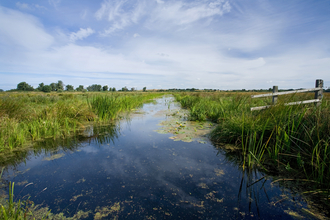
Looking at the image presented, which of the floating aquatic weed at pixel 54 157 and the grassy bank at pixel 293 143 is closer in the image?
the grassy bank at pixel 293 143

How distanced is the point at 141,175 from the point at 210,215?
1.17 metres

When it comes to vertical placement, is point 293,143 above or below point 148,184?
above

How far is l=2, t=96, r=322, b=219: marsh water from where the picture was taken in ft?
5.59

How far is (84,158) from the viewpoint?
119 inches

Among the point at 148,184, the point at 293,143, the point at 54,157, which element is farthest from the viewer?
the point at 54,157

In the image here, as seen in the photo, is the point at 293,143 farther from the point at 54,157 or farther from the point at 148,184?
the point at 54,157

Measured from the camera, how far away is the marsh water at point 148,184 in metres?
1.71

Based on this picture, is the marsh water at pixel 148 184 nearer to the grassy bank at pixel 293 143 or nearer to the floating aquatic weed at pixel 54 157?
the floating aquatic weed at pixel 54 157

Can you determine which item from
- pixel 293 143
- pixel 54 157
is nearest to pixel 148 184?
pixel 54 157

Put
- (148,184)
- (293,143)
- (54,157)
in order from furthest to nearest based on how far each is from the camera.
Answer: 1. (54,157)
2. (293,143)
3. (148,184)

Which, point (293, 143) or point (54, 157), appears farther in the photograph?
point (54, 157)

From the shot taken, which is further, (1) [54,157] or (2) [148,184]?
(1) [54,157]

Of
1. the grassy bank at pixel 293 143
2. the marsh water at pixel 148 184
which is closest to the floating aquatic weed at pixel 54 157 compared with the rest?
the marsh water at pixel 148 184

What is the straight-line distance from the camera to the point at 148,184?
7.13 feet
